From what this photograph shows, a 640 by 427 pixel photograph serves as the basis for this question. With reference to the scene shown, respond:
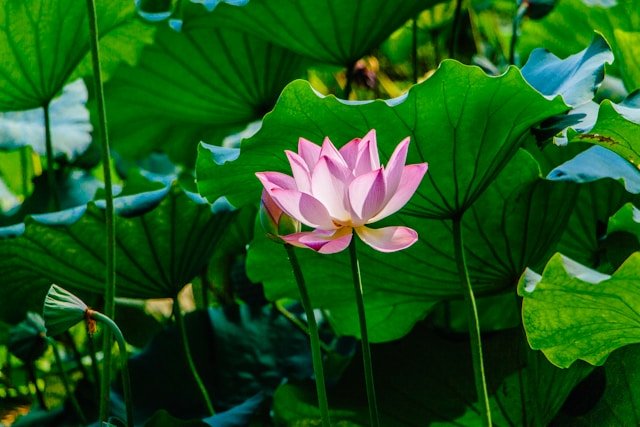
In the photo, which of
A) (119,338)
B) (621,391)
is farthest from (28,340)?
(621,391)

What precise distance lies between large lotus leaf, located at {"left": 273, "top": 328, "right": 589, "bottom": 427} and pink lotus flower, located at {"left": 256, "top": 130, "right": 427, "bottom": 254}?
0.47 meters

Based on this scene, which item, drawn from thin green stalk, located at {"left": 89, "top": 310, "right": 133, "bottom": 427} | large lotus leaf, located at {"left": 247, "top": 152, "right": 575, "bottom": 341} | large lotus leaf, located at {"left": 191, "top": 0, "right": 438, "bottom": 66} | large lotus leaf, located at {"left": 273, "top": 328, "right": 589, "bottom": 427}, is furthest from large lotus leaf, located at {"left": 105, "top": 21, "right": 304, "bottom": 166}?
thin green stalk, located at {"left": 89, "top": 310, "right": 133, "bottom": 427}

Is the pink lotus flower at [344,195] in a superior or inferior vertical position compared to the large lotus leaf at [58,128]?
superior

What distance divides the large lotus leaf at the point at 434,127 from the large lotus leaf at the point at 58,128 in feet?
2.24

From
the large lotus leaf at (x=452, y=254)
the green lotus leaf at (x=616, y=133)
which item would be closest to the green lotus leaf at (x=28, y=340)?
the large lotus leaf at (x=452, y=254)

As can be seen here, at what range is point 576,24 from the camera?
5.71 ft

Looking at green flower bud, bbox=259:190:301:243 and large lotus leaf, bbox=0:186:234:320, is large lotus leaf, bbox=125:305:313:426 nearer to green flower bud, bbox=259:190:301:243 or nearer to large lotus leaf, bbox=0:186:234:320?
large lotus leaf, bbox=0:186:234:320

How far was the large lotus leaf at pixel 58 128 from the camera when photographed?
1620mm

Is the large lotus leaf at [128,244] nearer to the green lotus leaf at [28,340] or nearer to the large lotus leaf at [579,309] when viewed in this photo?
the green lotus leaf at [28,340]

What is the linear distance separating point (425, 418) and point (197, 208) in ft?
1.32

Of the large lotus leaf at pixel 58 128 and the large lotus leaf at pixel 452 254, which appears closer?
the large lotus leaf at pixel 452 254

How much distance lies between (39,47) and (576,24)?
0.95 meters

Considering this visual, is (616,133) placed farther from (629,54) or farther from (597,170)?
(629,54)

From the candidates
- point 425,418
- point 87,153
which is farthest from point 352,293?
point 87,153
